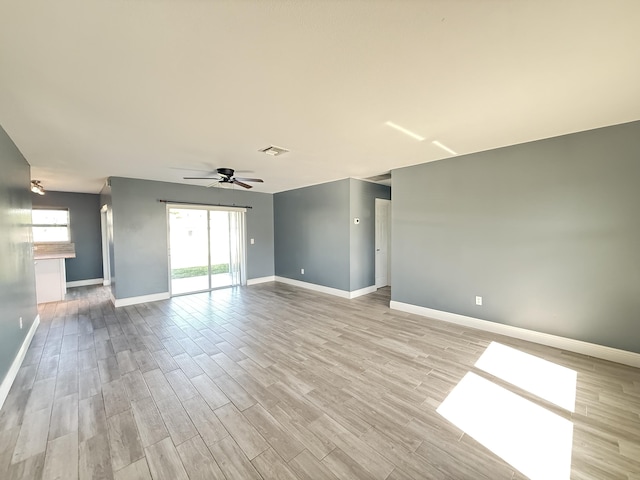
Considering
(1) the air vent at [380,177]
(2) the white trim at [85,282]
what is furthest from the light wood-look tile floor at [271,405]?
(2) the white trim at [85,282]

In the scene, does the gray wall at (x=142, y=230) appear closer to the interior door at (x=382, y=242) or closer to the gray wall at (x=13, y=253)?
the gray wall at (x=13, y=253)

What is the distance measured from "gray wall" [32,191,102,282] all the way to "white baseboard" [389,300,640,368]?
8369mm

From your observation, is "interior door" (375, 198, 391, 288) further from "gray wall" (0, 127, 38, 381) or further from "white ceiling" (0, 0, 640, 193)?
"gray wall" (0, 127, 38, 381)

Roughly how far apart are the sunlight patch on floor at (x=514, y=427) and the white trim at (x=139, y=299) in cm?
550

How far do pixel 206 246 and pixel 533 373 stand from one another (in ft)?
20.3

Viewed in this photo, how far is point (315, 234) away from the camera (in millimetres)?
5980

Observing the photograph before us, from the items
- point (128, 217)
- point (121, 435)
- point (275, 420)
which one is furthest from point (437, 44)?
point (128, 217)

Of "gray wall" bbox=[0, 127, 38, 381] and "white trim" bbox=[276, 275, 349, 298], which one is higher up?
"gray wall" bbox=[0, 127, 38, 381]

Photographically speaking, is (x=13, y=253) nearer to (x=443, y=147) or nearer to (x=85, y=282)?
(x=443, y=147)

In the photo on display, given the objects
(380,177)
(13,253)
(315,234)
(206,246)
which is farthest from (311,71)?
(206,246)

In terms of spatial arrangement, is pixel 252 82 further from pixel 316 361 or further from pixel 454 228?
pixel 454 228

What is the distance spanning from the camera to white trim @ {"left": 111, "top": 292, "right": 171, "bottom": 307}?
193 inches

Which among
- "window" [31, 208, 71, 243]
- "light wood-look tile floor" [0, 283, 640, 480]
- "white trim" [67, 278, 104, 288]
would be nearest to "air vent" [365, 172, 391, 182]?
"light wood-look tile floor" [0, 283, 640, 480]

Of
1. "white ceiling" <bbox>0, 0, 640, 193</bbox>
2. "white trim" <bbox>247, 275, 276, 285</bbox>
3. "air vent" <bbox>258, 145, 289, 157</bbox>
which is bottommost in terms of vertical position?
"white trim" <bbox>247, 275, 276, 285</bbox>
